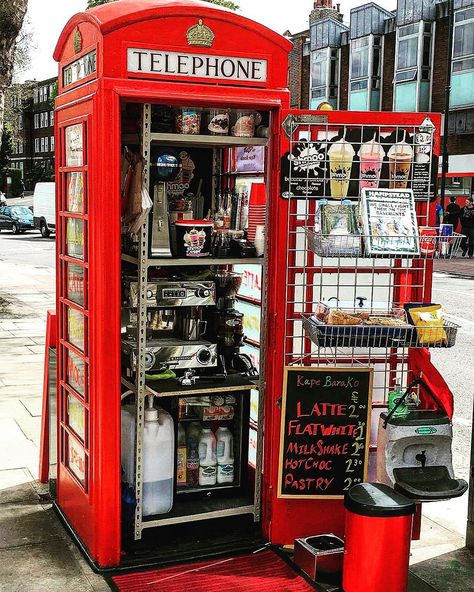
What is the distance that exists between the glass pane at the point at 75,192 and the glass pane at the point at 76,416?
111 cm

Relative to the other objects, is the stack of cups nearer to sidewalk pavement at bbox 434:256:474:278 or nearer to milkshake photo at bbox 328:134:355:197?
milkshake photo at bbox 328:134:355:197

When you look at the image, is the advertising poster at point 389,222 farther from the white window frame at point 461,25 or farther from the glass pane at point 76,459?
the white window frame at point 461,25

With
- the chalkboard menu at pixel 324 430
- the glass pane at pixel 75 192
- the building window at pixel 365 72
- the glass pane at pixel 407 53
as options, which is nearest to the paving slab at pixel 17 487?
the chalkboard menu at pixel 324 430

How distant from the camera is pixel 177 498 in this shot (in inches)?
181

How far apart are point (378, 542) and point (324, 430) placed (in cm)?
82

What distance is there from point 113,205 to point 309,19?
130ft

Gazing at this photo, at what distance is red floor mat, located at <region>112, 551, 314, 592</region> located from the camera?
3809 mm

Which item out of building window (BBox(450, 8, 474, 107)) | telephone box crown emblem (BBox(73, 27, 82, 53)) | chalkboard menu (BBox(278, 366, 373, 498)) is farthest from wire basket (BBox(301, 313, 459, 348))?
building window (BBox(450, 8, 474, 107))

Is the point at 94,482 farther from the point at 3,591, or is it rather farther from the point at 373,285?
the point at 373,285

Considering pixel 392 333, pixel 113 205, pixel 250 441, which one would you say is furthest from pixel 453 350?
pixel 113 205

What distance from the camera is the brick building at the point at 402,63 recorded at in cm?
2952

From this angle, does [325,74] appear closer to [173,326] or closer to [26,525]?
[173,326]

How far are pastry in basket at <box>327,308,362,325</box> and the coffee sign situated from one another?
1317mm

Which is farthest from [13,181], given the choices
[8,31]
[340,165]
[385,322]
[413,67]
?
[385,322]
